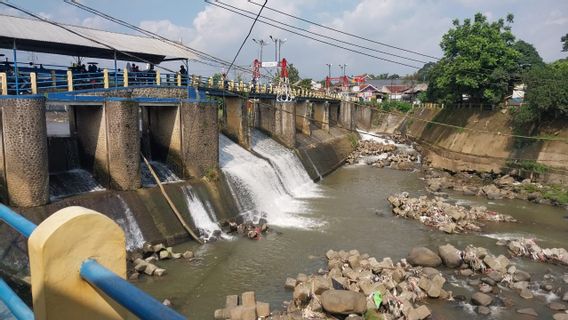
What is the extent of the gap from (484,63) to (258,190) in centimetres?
2630

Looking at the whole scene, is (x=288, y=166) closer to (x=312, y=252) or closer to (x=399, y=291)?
(x=312, y=252)

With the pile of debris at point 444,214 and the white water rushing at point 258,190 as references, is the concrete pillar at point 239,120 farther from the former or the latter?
the pile of debris at point 444,214

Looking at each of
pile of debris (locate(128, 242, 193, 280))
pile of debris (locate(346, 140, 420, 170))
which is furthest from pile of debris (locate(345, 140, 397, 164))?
pile of debris (locate(128, 242, 193, 280))

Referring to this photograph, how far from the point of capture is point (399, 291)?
1383 centimetres

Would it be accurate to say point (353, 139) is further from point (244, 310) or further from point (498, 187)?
point (244, 310)

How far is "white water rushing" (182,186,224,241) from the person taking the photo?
19.2m

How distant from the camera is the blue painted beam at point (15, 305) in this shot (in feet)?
8.43

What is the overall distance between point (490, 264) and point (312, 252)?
22.6 ft

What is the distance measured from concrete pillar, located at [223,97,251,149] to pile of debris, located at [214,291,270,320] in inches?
716

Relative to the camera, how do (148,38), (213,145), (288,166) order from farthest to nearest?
1. (288,166)
2. (148,38)
3. (213,145)

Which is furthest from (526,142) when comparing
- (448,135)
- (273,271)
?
(273,271)

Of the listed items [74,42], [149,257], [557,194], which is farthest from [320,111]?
[149,257]


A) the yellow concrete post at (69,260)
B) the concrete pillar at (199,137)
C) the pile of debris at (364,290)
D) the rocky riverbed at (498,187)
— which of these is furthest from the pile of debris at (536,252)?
the yellow concrete post at (69,260)

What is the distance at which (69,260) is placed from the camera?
240 centimetres
